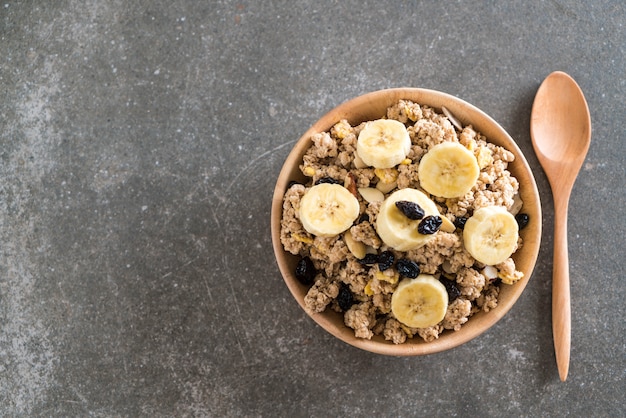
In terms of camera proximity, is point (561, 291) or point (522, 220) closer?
point (522, 220)

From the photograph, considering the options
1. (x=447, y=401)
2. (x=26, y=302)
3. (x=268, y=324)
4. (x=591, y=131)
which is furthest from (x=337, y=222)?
(x=26, y=302)

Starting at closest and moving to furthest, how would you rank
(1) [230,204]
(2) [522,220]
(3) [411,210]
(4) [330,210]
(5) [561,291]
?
(3) [411,210], (4) [330,210], (2) [522,220], (5) [561,291], (1) [230,204]

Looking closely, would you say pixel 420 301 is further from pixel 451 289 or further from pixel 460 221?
pixel 460 221

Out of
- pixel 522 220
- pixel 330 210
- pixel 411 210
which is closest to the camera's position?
pixel 411 210

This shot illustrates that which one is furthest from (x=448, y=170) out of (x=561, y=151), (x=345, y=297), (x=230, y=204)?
(x=230, y=204)

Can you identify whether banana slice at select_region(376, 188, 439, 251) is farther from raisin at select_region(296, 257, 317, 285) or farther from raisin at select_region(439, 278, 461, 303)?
raisin at select_region(296, 257, 317, 285)
